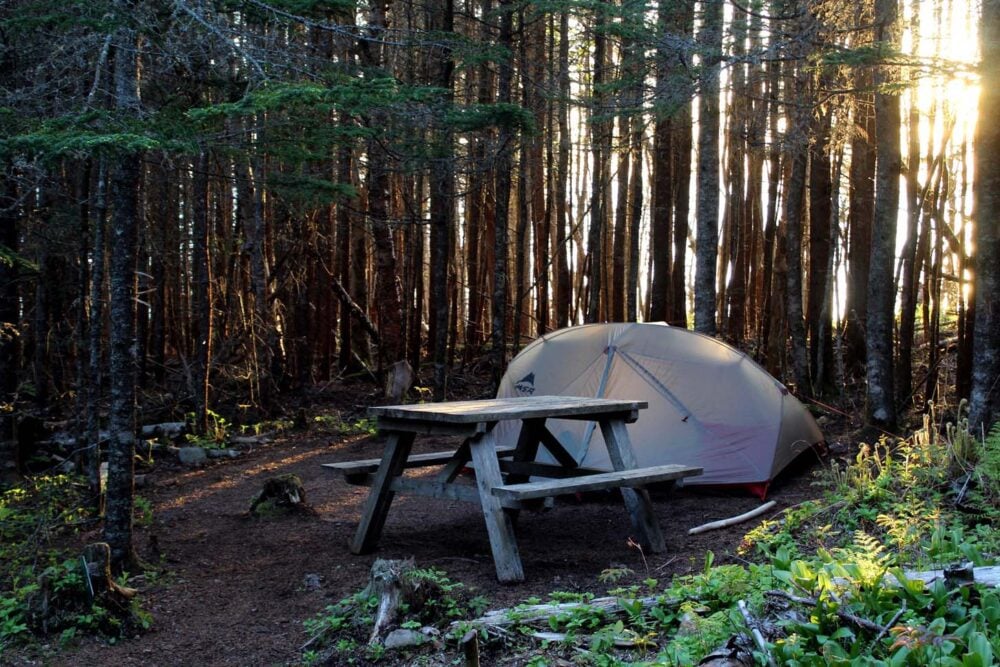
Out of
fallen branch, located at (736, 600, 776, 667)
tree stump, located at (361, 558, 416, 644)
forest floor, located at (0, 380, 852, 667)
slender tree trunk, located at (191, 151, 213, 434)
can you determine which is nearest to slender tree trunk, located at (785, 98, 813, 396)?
forest floor, located at (0, 380, 852, 667)

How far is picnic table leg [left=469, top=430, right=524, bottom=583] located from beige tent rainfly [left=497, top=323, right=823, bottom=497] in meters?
2.85

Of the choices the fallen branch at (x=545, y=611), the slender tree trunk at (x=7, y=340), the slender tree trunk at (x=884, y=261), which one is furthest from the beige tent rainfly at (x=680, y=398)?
the slender tree trunk at (x=7, y=340)

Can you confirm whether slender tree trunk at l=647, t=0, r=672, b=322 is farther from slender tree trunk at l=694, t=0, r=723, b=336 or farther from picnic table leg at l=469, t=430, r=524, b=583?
picnic table leg at l=469, t=430, r=524, b=583

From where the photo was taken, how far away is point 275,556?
6.52 metres

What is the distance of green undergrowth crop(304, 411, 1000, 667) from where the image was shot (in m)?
3.43

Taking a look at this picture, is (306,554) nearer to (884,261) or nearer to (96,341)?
(96,341)

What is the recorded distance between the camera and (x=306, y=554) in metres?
6.53

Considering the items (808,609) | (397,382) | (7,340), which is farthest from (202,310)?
(808,609)

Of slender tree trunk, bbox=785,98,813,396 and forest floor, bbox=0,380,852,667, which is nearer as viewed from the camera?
forest floor, bbox=0,380,852,667

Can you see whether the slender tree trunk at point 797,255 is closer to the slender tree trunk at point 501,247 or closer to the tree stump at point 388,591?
the slender tree trunk at point 501,247

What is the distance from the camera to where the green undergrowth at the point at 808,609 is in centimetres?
343

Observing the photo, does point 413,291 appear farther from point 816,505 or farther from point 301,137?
point 816,505

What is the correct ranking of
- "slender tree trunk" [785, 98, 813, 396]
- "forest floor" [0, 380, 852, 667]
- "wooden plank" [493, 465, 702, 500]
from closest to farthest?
"forest floor" [0, 380, 852, 667] → "wooden plank" [493, 465, 702, 500] → "slender tree trunk" [785, 98, 813, 396]

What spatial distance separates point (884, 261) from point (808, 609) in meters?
6.38
